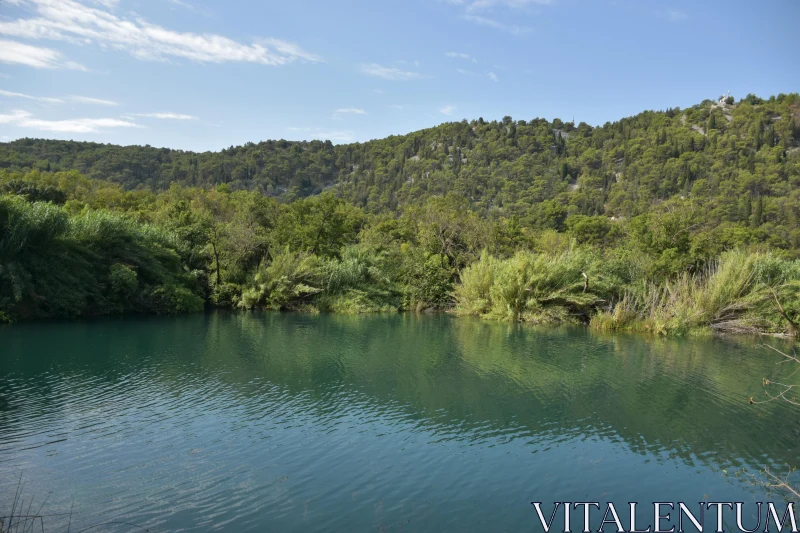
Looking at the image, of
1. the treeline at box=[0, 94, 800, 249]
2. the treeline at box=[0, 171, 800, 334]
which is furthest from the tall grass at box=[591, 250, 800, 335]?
the treeline at box=[0, 94, 800, 249]

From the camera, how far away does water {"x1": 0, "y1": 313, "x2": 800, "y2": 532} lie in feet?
24.8

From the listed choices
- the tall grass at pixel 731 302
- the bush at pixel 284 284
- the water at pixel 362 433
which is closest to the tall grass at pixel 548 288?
the tall grass at pixel 731 302

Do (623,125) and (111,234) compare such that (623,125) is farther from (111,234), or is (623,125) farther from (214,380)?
(214,380)

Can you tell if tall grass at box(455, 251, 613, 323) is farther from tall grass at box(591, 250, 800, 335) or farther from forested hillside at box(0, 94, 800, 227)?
forested hillside at box(0, 94, 800, 227)

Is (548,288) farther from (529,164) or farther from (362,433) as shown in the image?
(529,164)

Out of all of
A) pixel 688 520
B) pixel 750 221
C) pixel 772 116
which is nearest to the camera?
pixel 688 520

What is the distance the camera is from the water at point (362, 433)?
756cm

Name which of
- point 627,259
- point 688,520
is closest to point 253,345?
point 688,520

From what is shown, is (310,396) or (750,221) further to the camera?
(750,221)

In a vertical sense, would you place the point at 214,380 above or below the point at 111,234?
below

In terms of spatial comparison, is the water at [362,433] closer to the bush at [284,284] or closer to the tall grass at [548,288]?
the tall grass at [548,288]

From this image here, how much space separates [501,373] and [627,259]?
19.5m

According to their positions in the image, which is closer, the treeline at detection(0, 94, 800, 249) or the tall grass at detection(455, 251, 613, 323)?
the tall grass at detection(455, 251, 613, 323)

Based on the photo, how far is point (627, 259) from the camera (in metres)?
32.4
